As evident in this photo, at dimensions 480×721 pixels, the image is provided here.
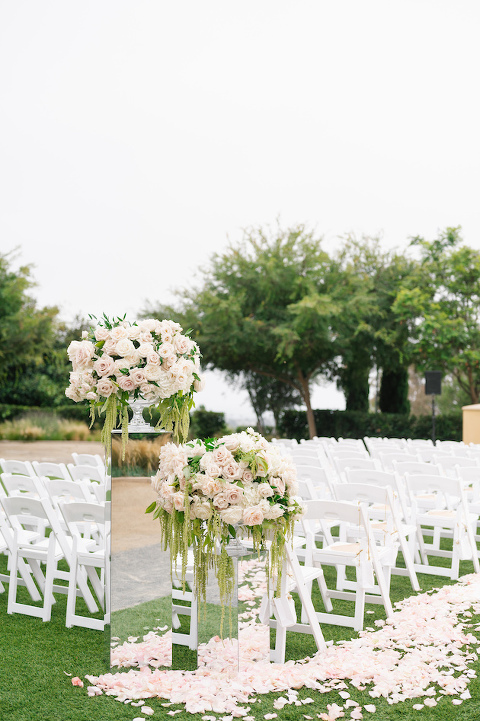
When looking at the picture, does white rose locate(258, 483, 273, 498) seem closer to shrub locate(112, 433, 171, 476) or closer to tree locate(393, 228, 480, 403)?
shrub locate(112, 433, 171, 476)

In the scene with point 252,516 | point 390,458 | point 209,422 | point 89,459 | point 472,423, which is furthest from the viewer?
point 209,422

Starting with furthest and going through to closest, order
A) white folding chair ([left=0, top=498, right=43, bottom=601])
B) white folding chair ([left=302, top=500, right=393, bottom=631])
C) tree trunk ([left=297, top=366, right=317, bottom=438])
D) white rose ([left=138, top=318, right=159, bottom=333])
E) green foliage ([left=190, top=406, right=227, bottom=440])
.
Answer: green foliage ([left=190, top=406, right=227, bottom=440]), tree trunk ([left=297, top=366, right=317, bottom=438]), white folding chair ([left=0, top=498, right=43, bottom=601]), white folding chair ([left=302, top=500, right=393, bottom=631]), white rose ([left=138, top=318, right=159, bottom=333])

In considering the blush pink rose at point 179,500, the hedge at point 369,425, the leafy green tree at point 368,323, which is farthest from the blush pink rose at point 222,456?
the hedge at point 369,425

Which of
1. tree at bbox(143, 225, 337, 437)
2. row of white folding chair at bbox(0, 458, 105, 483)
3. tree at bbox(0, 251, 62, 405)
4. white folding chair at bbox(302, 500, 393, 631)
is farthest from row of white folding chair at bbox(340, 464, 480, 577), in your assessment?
tree at bbox(0, 251, 62, 405)

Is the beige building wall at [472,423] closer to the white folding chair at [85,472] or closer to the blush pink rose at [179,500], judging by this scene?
the white folding chair at [85,472]

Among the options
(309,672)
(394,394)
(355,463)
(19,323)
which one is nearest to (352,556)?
(309,672)

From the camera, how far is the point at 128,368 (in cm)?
381

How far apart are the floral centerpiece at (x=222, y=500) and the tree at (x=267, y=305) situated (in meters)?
16.6

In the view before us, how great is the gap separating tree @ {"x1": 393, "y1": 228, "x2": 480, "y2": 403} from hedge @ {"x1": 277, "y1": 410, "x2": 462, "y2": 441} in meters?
1.21

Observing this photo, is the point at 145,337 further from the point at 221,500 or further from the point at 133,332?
the point at 221,500

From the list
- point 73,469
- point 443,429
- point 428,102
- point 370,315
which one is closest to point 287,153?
point 428,102

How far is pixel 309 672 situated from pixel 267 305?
18342 millimetres

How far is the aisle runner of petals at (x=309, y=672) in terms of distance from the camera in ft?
11.6

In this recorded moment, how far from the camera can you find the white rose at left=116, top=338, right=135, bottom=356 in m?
3.75
